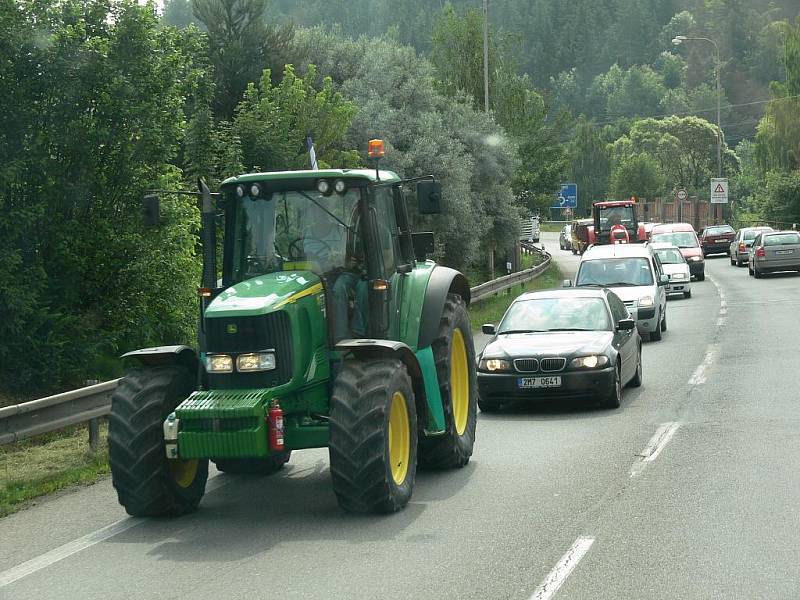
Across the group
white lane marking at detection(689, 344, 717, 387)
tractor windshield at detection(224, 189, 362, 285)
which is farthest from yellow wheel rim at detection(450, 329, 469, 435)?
white lane marking at detection(689, 344, 717, 387)

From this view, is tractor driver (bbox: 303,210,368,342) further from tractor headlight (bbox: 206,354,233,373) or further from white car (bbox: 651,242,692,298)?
white car (bbox: 651,242,692,298)

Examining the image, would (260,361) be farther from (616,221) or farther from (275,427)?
(616,221)

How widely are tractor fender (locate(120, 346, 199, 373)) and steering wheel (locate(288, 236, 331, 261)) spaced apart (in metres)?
1.11

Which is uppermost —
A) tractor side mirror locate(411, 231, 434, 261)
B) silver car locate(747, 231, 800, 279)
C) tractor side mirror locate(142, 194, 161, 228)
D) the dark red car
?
tractor side mirror locate(142, 194, 161, 228)

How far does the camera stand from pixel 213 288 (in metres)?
11.0

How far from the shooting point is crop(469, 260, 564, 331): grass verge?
3072cm

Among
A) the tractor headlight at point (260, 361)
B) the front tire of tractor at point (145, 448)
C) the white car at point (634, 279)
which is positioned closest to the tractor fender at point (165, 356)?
the front tire of tractor at point (145, 448)

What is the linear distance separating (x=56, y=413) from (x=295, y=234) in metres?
3.65

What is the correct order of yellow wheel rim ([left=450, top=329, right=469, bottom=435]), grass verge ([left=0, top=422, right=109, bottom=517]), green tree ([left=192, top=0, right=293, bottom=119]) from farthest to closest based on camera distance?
green tree ([left=192, top=0, right=293, bottom=119]) < yellow wheel rim ([left=450, top=329, right=469, bottom=435]) < grass verge ([left=0, top=422, right=109, bottom=517])

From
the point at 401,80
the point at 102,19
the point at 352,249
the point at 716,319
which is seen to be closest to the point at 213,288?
the point at 352,249

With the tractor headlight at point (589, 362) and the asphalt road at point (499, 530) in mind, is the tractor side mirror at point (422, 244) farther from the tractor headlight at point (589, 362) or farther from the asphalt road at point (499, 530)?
the tractor headlight at point (589, 362)

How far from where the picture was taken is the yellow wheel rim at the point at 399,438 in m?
10.2

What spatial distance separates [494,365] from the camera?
15867mm

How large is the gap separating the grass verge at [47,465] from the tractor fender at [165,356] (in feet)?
5.80
